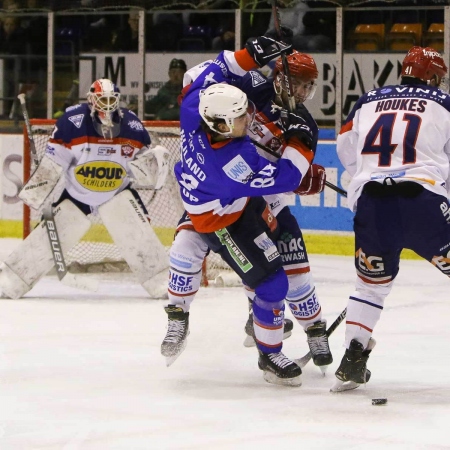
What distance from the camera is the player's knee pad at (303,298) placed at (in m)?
3.53

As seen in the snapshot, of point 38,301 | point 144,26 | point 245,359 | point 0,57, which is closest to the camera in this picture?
point 245,359

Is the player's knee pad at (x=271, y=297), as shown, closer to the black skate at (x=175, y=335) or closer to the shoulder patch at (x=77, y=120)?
the black skate at (x=175, y=335)

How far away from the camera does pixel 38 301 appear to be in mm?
5094

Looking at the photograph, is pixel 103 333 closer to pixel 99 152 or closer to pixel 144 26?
pixel 99 152

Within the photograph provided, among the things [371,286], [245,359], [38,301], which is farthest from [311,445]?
[38,301]

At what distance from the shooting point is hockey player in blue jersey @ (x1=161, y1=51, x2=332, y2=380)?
343 cm

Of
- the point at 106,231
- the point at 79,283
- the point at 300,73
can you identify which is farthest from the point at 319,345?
the point at 106,231

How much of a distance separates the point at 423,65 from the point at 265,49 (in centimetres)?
54

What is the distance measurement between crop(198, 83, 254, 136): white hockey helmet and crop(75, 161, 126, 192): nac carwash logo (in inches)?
86.6

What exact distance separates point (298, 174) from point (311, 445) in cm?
88

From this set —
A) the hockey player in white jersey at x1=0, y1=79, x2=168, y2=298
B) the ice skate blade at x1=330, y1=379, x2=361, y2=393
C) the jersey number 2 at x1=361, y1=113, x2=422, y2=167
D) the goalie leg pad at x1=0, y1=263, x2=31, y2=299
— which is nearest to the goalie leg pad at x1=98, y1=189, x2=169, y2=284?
the hockey player in white jersey at x1=0, y1=79, x2=168, y2=298

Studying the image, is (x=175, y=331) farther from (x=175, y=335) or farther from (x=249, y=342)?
(x=249, y=342)

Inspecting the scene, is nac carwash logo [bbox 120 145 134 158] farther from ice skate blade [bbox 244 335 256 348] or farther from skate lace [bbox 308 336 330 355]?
skate lace [bbox 308 336 330 355]

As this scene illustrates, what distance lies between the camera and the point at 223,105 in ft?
10.1
